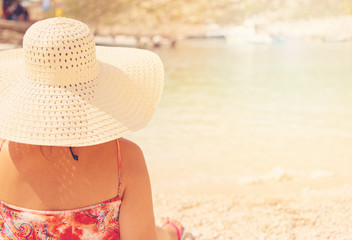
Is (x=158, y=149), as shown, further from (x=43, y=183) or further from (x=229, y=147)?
(x=43, y=183)

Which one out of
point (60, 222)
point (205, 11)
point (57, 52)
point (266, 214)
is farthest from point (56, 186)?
point (205, 11)

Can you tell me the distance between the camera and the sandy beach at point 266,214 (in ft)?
7.41

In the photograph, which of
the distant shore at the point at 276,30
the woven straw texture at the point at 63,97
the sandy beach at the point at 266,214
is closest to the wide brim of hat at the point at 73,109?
the woven straw texture at the point at 63,97

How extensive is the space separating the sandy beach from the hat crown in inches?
58.1

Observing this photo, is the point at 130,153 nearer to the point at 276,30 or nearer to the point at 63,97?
the point at 63,97

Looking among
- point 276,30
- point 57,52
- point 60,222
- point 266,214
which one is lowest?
point 266,214

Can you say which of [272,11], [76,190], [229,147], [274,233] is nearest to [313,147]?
[229,147]

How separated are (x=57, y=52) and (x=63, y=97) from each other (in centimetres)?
12

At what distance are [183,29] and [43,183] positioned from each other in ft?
92.4

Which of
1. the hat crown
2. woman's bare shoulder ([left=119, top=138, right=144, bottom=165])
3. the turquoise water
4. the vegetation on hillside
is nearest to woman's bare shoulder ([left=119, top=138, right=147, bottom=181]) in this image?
woman's bare shoulder ([left=119, top=138, right=144, bottom=165])

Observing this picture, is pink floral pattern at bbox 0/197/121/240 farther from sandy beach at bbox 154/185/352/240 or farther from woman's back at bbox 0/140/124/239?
sandy beach at bbox 154/185/352/240

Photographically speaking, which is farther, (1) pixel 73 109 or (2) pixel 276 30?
(2) pixel 276 30

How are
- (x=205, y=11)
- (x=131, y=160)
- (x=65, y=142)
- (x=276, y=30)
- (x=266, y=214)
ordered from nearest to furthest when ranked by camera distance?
1. (x=65, y=142)
2. (x=131, y=160)
3. (x=266, y=214)
4. (x=276, y=30)
5. (x=205, y=11)

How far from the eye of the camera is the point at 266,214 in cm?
252
